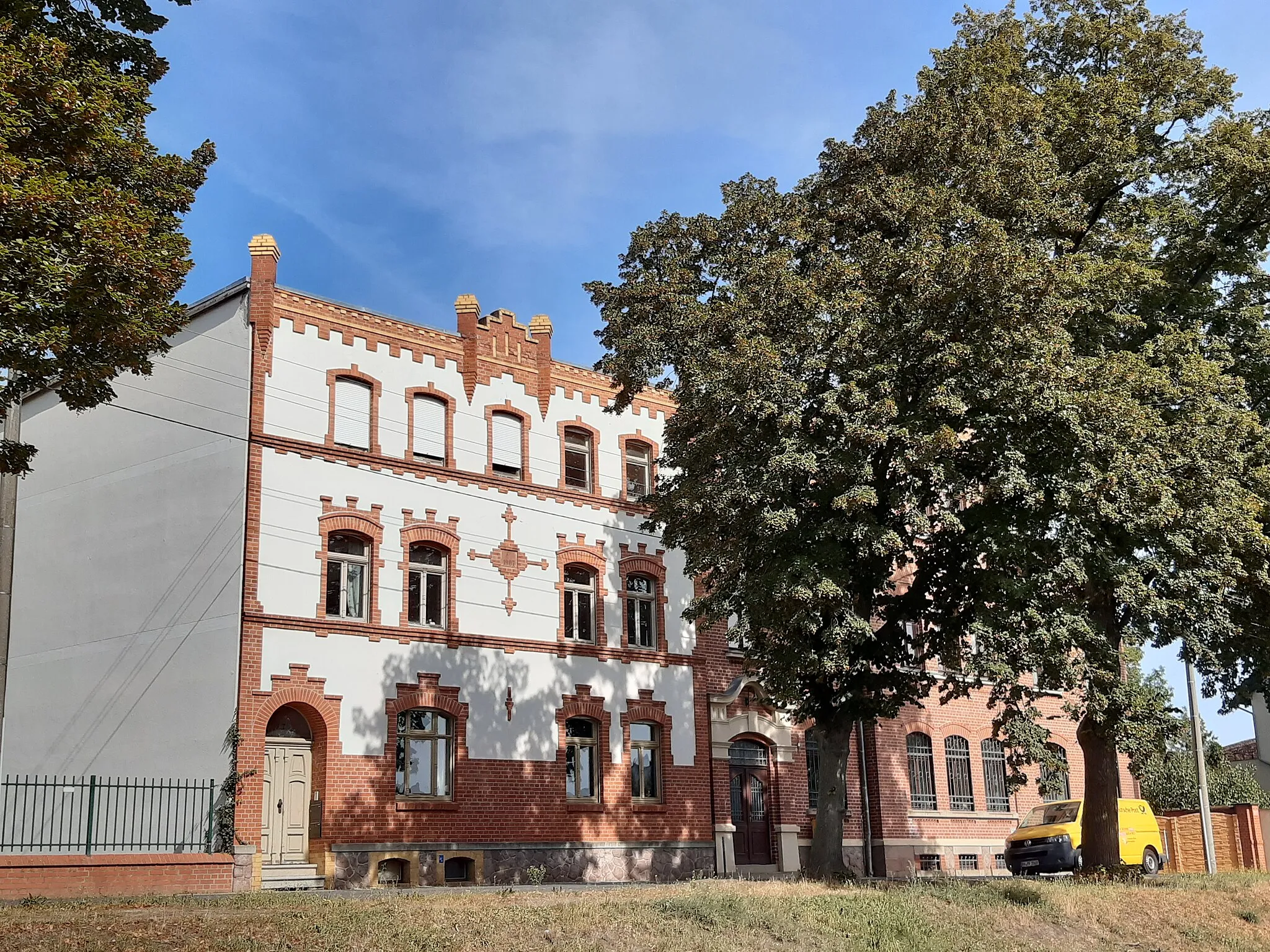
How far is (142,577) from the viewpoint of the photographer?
25.6 m

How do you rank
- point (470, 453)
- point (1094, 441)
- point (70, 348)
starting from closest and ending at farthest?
point (70, 348) < point (1094, 441) < point (470, 453)

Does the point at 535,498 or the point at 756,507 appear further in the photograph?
the point at 535,498

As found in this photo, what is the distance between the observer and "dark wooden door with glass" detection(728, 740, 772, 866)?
30562 millimetres

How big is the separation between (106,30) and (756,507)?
36.0 feet

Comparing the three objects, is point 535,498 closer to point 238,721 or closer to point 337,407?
point 337,407

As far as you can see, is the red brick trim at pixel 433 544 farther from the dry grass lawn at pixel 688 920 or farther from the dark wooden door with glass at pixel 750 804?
the dry grass lawn at pixel 688 920

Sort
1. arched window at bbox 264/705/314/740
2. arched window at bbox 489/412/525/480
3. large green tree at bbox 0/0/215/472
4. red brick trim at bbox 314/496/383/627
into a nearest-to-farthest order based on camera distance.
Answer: large green tree at bbox 0/0/215/472
arched window at bbox 264/705/314/740
red brick trim at bbox 314/496/383/627
arched window at bbox 489/412/525/480

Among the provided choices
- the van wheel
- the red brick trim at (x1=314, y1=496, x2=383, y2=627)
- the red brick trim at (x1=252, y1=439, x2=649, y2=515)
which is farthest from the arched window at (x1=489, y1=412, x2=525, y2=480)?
the van wheel

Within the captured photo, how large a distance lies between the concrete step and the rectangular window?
1049cm

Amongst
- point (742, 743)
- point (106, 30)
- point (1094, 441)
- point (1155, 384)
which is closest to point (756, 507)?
point (1094, 441)

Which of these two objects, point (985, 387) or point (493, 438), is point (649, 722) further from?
point (985, 387)

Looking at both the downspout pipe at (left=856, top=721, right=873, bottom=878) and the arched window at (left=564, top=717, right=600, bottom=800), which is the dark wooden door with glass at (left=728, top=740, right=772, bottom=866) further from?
the arched window at (left=564, top=717, right=600, bottom=800)

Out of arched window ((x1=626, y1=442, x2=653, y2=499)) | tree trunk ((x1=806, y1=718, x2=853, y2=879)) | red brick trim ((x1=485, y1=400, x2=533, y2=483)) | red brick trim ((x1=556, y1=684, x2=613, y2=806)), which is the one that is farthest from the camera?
arched window ((x1=626, y1=442, x2=653, y2=499))

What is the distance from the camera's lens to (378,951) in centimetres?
1260
